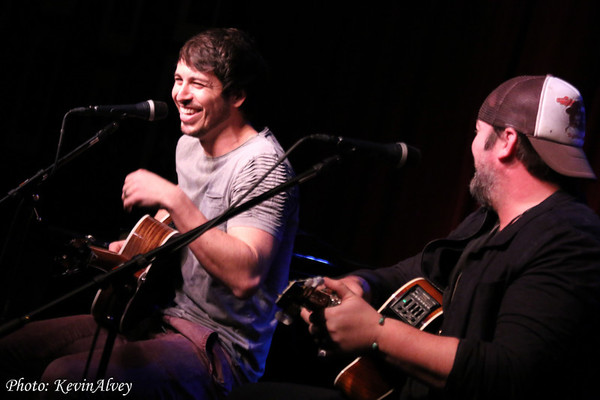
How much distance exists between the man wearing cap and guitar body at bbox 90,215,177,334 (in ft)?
1.86

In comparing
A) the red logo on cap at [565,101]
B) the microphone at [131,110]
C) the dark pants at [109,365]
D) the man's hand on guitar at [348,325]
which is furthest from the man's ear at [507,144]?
the microphone at [131,110]

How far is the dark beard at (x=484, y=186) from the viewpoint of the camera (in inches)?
81.6

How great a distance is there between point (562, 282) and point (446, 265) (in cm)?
73

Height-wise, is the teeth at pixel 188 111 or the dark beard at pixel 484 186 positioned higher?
the dark beard at pixel 484 186

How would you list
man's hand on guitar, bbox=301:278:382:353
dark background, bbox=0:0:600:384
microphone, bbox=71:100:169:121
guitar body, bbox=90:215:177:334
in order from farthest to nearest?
dark background, bbox=0:0:600:384
microphone, bbox=71:100:169:121
guitar body, bbox=90:215:177:334
man's hand on guitar, bbox=301:278:382:353

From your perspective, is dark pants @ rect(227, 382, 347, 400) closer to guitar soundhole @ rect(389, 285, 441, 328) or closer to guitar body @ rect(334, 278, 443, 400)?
guitar body @ rect(334, 278, 443, 400)

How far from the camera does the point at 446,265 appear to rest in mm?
2332

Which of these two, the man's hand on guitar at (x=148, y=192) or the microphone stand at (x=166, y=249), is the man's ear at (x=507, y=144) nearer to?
the microphone stand at (x=166, y=249)

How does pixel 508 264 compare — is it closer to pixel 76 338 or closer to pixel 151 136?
pixel 76 338

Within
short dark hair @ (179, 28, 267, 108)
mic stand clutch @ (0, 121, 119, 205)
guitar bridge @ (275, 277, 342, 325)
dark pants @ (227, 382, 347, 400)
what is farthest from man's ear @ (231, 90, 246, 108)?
dark pants @ (227, 382, 347, 400)

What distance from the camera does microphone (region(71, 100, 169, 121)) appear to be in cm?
244

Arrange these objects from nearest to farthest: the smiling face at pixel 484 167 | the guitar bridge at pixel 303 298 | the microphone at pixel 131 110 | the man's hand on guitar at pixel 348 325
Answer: the man's hand on guitar at pixel 348 325 → the guitar bridge at pixel 303 298 → the smiling face at pixel 484 167 → the microphone at pixel 131 110

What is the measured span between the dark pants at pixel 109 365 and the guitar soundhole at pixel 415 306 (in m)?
0.72

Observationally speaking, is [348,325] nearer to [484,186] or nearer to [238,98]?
[484,186]
